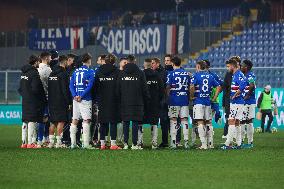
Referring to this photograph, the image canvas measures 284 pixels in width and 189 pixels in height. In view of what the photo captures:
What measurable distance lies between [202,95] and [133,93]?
1686 mm

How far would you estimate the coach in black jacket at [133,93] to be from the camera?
21.9 metres

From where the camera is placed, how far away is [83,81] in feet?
72.5

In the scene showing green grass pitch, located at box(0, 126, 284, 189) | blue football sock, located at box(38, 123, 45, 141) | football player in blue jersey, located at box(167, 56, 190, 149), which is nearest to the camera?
green grass pitch, located at box(0, 126, 284, 189)

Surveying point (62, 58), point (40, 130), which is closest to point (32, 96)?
point (40, 130)

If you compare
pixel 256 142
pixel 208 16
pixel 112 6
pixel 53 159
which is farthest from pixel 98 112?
pixel 112 6

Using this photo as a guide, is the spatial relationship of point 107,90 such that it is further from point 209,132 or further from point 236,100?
point 236,100

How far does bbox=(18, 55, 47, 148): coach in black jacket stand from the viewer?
22859 millimetres

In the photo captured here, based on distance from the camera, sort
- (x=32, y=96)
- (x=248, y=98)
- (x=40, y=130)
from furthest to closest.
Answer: (x=40, y=130), (x=32, y=96), (x=248, y=98)

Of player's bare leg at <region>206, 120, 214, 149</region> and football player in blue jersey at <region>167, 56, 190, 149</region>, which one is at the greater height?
football player in blue jersey at <region>167, 56, 190, 149</region>

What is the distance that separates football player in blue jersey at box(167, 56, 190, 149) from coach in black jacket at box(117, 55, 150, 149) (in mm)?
802

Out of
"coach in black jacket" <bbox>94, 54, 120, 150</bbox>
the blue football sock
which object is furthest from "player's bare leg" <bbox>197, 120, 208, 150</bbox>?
the blue football sock

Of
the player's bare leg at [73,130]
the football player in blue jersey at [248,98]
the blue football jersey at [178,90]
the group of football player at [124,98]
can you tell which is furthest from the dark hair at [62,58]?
the football player in blue jersey at [248,98]

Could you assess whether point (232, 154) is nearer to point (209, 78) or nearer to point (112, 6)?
point (209, 78)

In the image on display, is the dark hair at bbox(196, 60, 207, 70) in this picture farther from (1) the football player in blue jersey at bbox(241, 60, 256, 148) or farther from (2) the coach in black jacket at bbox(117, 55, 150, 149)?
(2) the coach in black jacket at bbox(117, 55, 150, 149)
